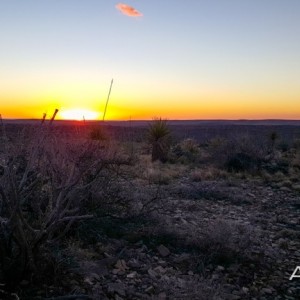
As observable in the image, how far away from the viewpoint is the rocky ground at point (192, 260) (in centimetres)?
459

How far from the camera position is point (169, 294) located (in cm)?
459

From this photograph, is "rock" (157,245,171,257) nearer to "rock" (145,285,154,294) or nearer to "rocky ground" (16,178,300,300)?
"rocky ground" (16,178,300,300)

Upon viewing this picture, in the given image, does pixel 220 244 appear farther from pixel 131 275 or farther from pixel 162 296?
pixel 162 296

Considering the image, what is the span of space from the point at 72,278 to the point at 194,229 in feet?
9.40

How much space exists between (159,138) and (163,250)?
13547 mm

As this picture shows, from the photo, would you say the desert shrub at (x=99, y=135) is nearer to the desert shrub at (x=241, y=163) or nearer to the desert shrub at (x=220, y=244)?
the desert shrub at (x=220, y=244)

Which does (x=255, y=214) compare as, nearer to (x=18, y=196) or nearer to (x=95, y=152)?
(x=95, y=152)

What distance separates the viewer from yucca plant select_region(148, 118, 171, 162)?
18875 millimetres

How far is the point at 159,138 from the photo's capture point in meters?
19.3

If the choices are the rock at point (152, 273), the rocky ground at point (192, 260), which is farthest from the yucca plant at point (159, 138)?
the rock at point (152, 273)

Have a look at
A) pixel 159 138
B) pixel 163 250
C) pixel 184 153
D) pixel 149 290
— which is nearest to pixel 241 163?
pixel 159 138

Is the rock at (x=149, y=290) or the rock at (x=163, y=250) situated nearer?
the rock at (x=149, y=290)

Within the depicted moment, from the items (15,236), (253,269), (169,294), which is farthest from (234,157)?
(15,236)

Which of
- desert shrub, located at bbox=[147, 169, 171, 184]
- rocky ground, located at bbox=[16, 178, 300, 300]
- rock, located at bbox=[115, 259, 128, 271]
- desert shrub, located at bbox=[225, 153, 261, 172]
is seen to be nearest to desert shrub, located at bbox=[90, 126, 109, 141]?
desert shrub, located at bbox=[147, 169, 171, 184]
